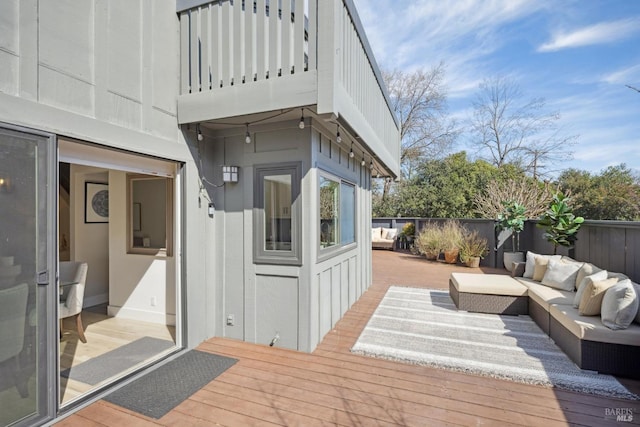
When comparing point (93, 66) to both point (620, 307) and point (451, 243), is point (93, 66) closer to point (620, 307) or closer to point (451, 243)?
point (620, 307)

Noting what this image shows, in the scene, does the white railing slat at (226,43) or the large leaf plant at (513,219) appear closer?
the white railing slat at (226,43)

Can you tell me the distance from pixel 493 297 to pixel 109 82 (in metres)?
A: 5.31

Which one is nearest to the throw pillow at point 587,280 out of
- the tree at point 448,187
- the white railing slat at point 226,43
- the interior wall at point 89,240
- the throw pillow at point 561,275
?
the throw pillow at point 561,275

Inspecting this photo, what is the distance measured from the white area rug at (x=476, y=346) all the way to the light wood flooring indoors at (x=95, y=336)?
2544 mm

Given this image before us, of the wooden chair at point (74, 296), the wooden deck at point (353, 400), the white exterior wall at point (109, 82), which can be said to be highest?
the white exterior wall at point (109, 82)

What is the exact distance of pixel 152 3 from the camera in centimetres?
300

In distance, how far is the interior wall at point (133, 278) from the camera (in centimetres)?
437

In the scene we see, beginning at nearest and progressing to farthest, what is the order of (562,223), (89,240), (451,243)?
1. (89,240)
2. (562,223)
3. (451,243)

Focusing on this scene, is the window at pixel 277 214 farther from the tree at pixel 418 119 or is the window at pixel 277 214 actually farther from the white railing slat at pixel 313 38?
the tree at pixel 418 119

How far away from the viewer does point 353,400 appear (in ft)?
8.26

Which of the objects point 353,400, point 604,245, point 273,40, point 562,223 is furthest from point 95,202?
point 562,223

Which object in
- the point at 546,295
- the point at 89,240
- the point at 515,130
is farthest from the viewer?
the point at 515,130

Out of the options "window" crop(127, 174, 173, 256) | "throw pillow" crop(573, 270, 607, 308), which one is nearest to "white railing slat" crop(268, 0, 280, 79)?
"window" crop(127, 174, 173, 256)

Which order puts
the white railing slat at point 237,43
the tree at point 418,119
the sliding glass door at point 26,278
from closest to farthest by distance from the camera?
the sliding glass door at point 26,278 < the white railing slat at point 237,43 < the tree at point 418,119
